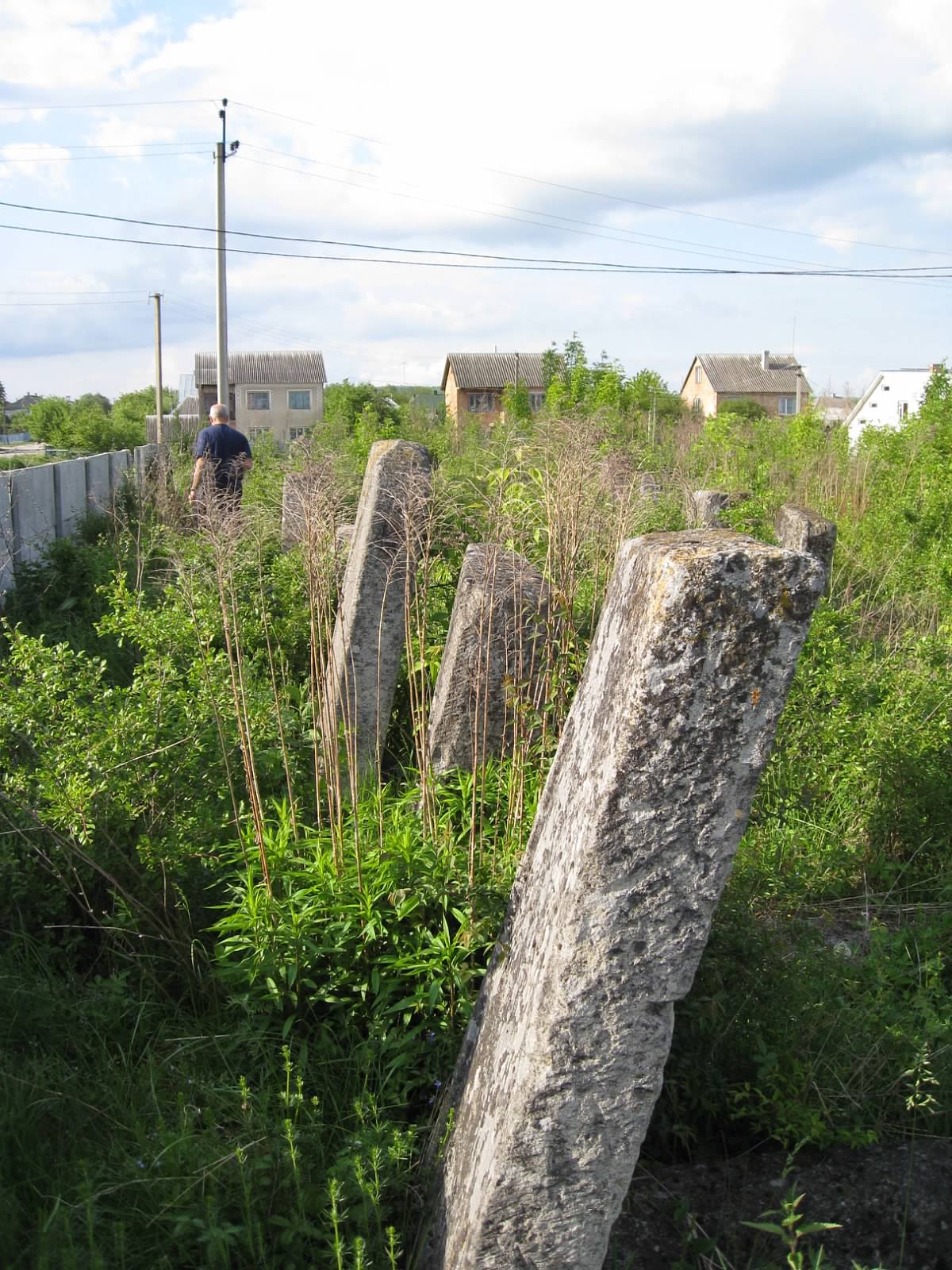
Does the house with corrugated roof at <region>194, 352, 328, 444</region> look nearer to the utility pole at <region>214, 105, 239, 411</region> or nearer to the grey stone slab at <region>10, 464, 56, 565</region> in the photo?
the utility pole at <region>214, 105, 239, 411</region>

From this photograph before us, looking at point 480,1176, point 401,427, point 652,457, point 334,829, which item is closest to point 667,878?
point 480,1176

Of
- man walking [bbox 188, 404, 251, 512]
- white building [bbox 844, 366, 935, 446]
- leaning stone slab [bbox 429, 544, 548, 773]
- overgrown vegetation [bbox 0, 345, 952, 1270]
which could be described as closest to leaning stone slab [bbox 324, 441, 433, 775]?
overgrown vegetation [bbox 0, 345, 952, 1270]

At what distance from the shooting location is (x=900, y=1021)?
310cm

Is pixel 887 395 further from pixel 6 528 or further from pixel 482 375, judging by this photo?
pixel 6 528

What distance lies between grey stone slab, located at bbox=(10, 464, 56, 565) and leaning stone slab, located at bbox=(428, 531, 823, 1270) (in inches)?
Result: 348

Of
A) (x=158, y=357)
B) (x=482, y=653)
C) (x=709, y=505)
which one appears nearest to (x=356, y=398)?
(x=158, y=357)

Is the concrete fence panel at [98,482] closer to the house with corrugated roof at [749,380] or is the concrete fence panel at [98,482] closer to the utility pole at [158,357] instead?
the utility pole at [158,357]

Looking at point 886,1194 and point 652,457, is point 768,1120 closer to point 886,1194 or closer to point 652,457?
point 886,1194

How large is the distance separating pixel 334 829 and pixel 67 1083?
109 centimetres

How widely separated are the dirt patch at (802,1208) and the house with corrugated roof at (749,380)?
7568cm

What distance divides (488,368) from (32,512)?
6210cm

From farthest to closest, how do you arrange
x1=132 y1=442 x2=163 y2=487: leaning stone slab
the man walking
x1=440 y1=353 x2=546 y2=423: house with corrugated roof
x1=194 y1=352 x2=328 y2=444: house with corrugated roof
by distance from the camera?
x1=194 y1=352 x2=328 y2=444: house with corrugated roof → x1=440 y1=353 x2=546 y2=423: house with corrugated roof → x1=132 y1=442 x2=163 y2=487: leaning stone slab → the man walking

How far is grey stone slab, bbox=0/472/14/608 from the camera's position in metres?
9.67

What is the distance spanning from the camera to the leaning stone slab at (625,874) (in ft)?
6.11
